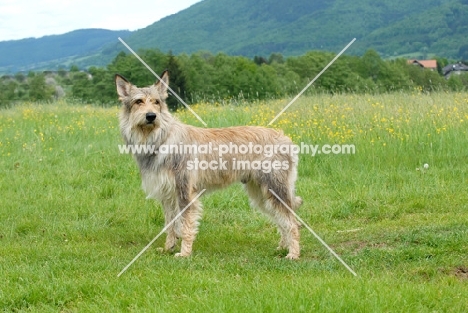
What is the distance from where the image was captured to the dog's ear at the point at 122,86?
7.15 meters

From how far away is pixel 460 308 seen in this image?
4906mm

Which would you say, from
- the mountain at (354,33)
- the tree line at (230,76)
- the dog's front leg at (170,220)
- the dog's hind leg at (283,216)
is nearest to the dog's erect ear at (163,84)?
the dog's front leg at (170,220)

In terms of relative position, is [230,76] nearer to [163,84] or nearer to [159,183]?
[163,84]

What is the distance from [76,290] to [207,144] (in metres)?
2.58

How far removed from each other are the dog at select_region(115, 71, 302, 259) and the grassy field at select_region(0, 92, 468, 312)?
46 cm

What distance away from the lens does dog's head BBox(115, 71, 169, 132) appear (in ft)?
22.9

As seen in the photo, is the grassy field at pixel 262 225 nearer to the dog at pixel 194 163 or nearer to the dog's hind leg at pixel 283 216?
the dog's hind leg at pixel 283 216

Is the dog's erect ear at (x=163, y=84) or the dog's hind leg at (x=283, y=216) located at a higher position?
the dog's erect ear at (x=163, y=84)

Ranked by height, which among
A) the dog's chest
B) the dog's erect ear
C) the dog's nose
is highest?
the dog's erect ear

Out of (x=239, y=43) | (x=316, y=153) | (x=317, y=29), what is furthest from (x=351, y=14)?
(x=316, y=153)

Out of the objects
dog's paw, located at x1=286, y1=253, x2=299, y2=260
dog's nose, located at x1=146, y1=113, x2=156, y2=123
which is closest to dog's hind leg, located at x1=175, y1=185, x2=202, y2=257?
dog's nose, located at x1=146, y1=113, x2=156, y2=123

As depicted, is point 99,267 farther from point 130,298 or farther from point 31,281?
point 130,298

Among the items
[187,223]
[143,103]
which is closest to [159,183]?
[187,223]

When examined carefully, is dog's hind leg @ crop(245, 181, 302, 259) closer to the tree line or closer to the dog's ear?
the dog's ear
